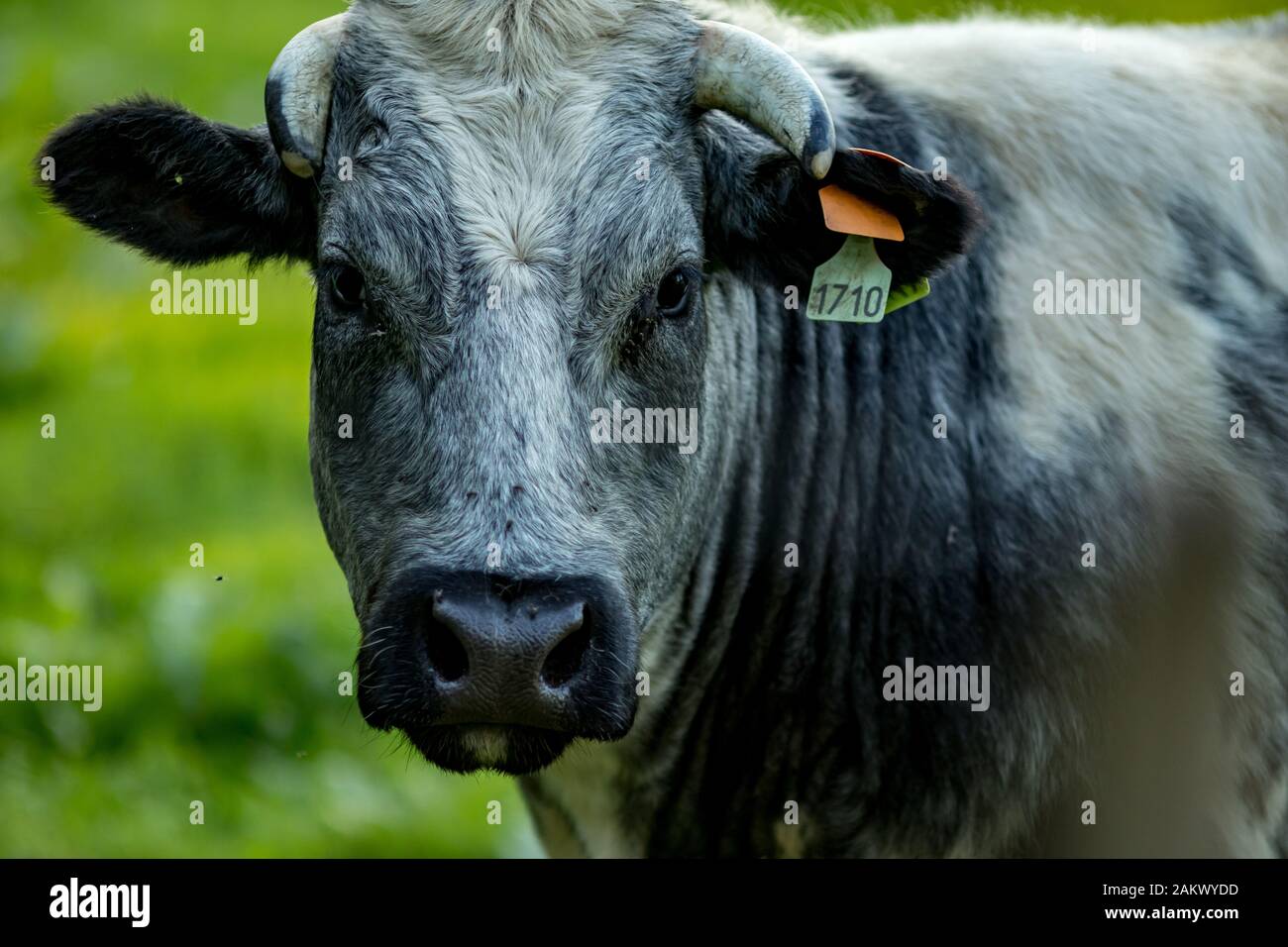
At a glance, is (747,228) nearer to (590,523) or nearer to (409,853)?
(590,523)

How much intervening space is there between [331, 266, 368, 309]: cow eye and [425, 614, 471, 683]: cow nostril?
3.77ft

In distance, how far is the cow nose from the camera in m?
4.44

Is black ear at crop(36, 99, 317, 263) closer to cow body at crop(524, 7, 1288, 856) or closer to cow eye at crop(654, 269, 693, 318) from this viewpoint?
cow eye at crop(654, 269, 693, 318)

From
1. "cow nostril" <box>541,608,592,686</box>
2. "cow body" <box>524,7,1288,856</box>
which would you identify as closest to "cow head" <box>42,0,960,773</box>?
"cow nostril" <box>541,608,592,686</box>

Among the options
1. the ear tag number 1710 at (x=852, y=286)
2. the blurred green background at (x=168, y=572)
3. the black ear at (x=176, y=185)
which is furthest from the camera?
the blurred green background at (x=168, y=572)

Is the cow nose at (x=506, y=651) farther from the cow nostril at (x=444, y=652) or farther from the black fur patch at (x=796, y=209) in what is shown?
the black fur patch at (x=796, y=209)

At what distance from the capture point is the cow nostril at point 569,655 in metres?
4.56

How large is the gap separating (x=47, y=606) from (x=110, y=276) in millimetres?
6088

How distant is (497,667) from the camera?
175 inches

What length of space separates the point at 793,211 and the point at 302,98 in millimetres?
1631

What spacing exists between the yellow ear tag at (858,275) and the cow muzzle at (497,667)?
4.25ft

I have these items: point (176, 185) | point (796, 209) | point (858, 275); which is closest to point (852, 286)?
point (858, 275)

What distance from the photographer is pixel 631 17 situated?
5.42 m

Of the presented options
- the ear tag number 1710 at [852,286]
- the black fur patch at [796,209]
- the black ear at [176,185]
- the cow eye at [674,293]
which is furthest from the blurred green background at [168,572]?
the ear tag number 1710 at [852,286]
